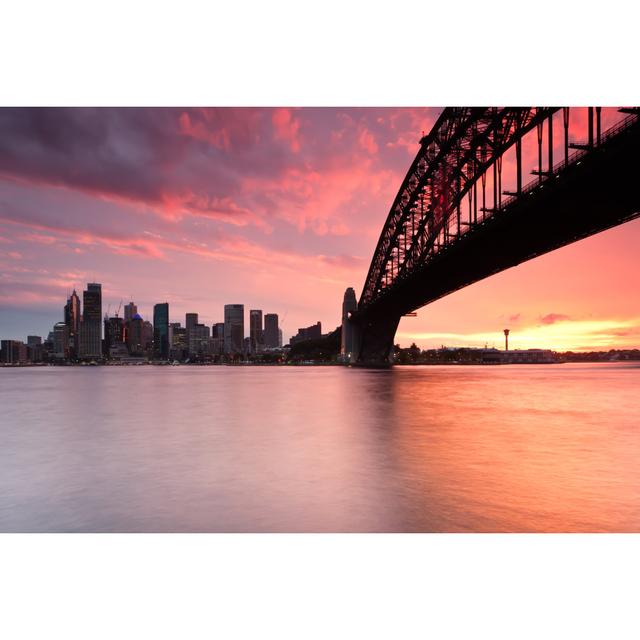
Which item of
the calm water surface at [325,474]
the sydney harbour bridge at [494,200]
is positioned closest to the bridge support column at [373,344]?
the sydney harbour bridge at [494,200]

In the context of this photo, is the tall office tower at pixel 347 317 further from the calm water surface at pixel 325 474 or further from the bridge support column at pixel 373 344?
the calm water surface at pixel 325 474

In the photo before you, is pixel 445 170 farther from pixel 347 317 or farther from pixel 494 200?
pixel 347 317

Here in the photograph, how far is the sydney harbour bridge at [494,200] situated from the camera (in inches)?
904

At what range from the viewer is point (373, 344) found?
86.6 meters

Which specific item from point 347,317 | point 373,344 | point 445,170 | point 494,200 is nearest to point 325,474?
point 494,200

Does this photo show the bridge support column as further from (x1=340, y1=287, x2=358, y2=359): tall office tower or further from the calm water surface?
the calm water surface

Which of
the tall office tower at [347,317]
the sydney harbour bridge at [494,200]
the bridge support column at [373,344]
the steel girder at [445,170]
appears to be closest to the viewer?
the sydney harbour bridge at [494,200]

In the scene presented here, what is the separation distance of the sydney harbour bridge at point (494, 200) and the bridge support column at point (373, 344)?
484 millimetres

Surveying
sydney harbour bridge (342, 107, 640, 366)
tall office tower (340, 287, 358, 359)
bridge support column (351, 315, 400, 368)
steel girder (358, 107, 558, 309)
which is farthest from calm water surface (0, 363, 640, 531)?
tall office tower (340, 287, 358, 359)

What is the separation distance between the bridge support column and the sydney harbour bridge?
0.48 metres

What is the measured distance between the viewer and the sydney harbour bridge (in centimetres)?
2297

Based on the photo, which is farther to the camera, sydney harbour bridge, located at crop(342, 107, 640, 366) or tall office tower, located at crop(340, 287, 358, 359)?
tall office tower, located at crop(340, 287, 358, 359)
